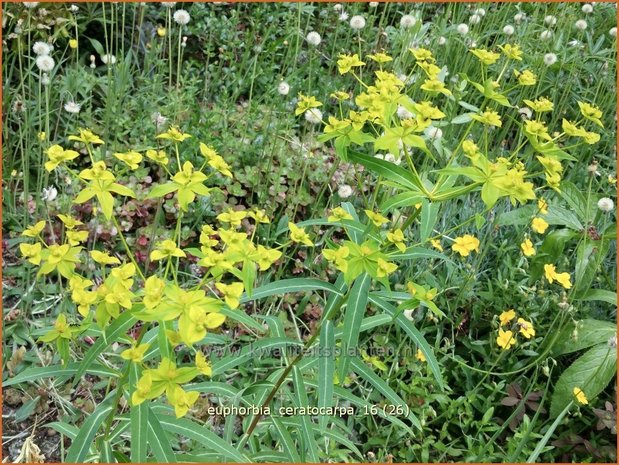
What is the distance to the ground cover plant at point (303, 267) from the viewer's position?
114 cm

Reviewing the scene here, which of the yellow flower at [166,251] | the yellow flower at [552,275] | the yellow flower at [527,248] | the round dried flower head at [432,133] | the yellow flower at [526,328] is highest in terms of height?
the yellow flower at [166,251]

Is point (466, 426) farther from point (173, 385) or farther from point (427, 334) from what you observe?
point (173, 385)

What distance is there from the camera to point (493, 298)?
81.7 inches

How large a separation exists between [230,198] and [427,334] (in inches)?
33.6

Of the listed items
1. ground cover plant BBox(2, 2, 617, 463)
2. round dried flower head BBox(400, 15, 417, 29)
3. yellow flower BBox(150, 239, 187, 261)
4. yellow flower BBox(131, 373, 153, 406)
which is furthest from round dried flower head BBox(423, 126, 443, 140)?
yellow flower BBox(131, 373, 153, 406)

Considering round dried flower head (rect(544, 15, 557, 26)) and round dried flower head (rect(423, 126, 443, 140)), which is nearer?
round dried flower head (rect(423, 126, 443, 140))

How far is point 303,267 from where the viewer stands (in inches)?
85.4

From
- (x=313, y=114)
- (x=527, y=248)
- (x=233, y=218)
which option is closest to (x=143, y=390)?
(x=233, y=218)

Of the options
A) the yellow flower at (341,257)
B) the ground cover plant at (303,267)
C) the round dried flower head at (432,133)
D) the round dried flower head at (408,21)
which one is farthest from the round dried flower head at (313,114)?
the round dried flower head at (408,21)

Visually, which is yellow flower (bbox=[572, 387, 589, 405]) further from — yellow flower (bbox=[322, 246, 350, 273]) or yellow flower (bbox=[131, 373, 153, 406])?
yellow flower (bbox=[131, 373, 153, 406])

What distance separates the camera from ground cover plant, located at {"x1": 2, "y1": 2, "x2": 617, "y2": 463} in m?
1.14

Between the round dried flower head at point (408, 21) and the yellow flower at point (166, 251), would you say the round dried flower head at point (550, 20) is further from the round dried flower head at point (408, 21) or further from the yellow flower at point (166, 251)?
the yellow flower at point (166, 251)

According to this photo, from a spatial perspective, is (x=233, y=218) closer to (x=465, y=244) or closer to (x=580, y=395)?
(x=465, y=244)

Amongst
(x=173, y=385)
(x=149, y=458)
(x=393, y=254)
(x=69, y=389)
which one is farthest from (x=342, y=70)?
(x=69, y=389)
